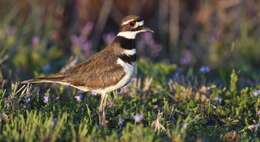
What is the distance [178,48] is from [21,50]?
11.2ft

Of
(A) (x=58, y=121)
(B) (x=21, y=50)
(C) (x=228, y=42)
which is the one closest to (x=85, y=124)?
(A) (x=58, y=121)

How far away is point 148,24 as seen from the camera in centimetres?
1366

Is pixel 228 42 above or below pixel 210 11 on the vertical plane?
below

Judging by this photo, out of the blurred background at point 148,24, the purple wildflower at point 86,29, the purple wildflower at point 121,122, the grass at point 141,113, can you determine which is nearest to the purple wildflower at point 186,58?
the blurred background at point 148,24

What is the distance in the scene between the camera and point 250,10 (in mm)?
13062

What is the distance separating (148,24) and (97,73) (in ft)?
21.8

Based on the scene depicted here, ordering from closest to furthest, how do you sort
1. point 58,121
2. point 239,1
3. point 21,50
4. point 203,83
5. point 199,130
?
point 58,121 < point 199,130 < point 203,83 < point 21,50 < point 239,1

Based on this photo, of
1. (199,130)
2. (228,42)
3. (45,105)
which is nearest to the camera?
(199,130)

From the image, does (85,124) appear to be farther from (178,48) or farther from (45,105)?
(178,48)

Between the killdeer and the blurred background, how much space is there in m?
3.45

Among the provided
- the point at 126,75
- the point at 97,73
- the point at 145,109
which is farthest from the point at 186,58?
the point at 126,75

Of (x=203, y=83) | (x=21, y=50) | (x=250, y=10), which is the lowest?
(x=203, y=83)

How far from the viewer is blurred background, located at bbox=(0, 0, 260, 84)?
11250mm

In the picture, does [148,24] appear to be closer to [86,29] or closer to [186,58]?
[86,29]
